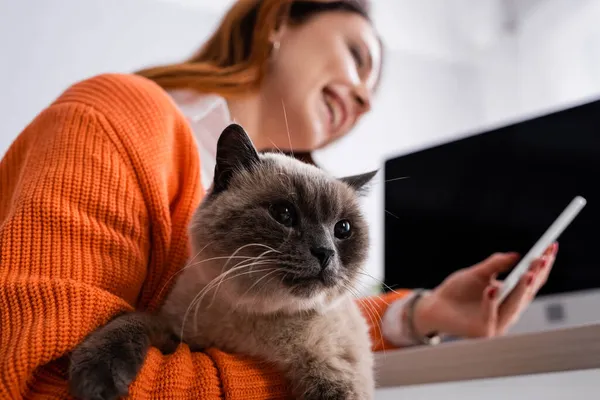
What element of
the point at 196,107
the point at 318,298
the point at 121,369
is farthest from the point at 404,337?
the point at 121,369

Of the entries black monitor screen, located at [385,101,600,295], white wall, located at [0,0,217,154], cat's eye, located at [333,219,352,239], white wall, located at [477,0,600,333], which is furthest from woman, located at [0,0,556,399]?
white wall, located at [477,0,600,333]

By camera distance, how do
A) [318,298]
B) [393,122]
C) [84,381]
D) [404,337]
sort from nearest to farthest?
[84,381] → [318,298] → [404,337] → [393,122]

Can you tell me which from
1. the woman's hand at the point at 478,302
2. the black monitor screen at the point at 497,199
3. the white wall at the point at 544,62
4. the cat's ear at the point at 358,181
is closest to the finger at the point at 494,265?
the woman's hand at the point at 478,302

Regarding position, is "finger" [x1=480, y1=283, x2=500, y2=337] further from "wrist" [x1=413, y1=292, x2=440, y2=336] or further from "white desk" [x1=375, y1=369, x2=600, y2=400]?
"white desk" [x1=375, y1=369, x2=600, y2=400]

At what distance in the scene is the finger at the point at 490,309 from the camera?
1.30m

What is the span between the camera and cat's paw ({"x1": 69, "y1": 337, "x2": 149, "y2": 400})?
62 centimetres

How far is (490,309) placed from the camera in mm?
1305

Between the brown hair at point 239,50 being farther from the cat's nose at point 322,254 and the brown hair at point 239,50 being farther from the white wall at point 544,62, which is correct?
the white wall at point 544,62

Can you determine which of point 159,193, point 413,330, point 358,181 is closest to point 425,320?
point 413,330

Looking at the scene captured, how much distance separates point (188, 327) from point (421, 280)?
137 centimetres

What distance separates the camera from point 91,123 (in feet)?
2.88

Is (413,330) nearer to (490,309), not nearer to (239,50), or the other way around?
(490,309)

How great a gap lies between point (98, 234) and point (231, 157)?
0.79 feet

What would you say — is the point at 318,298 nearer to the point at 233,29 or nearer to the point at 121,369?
the point at 121,369
